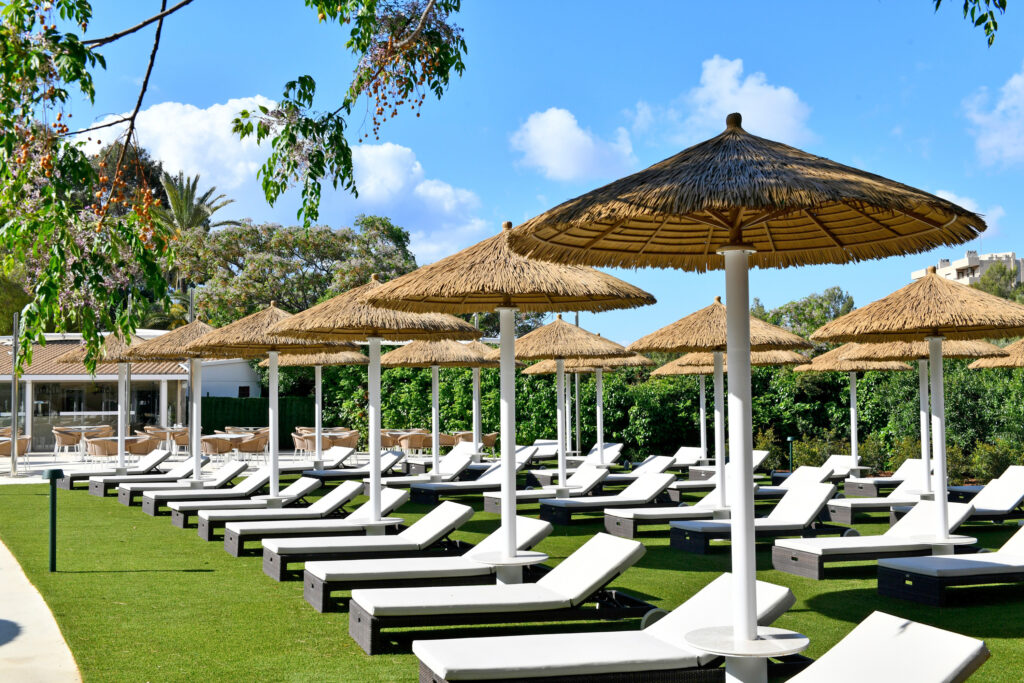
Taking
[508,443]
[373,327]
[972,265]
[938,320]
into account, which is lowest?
[508,443]

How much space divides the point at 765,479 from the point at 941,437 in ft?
33.6

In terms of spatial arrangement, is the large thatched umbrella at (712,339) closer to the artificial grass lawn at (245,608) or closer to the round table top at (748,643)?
the artificial grass lawn at (245,608)

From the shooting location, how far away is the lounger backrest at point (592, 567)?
21.5 ft

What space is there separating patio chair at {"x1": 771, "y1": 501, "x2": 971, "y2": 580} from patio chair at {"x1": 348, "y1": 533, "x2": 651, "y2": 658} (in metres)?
2.38

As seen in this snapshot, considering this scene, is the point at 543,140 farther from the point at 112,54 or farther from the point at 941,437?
the point at 112,54

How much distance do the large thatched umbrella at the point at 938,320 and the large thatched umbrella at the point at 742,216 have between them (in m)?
2.92

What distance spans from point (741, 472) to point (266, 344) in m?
9.36

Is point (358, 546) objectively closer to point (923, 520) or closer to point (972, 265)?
point (923, 520)

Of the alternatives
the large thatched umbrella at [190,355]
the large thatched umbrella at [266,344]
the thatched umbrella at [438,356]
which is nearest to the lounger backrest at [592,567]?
the large thatched umbrella at [266,344]

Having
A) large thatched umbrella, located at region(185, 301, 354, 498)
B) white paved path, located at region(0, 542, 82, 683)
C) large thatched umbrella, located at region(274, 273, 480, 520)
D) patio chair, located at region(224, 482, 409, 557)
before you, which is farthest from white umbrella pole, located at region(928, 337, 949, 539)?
large thatched umbrella, located at region(185, 301, 354, 498)

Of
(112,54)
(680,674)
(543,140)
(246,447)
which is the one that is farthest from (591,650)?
(246,447)

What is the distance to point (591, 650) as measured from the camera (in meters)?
5.17

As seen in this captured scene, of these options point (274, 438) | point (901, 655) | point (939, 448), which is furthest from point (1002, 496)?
point (274, 438)

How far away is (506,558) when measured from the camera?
761cm
